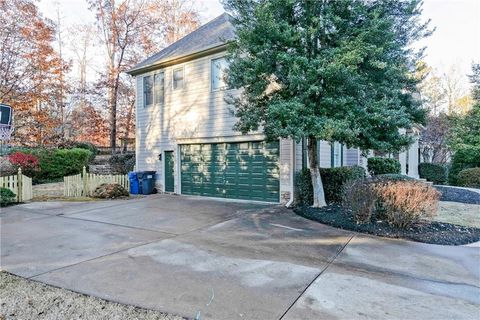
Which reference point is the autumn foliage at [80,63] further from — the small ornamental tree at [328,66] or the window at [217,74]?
the small ornamental tree at [328,66]

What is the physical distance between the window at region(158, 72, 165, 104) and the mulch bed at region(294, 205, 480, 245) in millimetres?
8593

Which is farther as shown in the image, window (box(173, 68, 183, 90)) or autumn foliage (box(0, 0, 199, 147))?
autumn foliage (box(0, 0, 199, 147))

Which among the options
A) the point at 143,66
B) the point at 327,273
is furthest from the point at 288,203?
the point at 143,66

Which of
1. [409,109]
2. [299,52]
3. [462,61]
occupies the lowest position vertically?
[409,109]

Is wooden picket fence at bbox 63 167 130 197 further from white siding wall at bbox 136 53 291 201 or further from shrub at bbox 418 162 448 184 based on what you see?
shrub at bbox 418 162 448 184

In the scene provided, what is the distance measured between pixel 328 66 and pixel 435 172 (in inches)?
601

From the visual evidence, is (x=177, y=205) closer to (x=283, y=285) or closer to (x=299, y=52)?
(x=299, y=52)

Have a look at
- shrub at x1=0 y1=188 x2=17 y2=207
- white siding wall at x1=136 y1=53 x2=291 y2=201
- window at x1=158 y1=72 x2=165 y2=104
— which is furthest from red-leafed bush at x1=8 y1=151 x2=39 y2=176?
window at x1=158 y1=72 x2=165 y2=104

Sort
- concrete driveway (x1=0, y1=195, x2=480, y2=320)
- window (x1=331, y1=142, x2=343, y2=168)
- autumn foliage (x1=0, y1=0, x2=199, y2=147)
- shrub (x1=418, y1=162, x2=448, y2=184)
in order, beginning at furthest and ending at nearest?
shrub (x1=418, y1=162, x2=448, y2=184) → autumn foliage (x1=0, y1=0, x2=199, y2=147) → window (x1=331, y1=142, x2=343, y2=168) → concrete driveway (x1=0, y1=195, x2=480, y2=320)

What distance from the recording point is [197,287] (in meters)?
3.72

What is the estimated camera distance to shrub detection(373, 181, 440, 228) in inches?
249

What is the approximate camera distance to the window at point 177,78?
1241 centimetres

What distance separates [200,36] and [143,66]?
2855mm

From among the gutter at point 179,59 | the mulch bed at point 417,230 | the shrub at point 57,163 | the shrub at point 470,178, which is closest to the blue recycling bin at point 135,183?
the gutter at point 179,59
